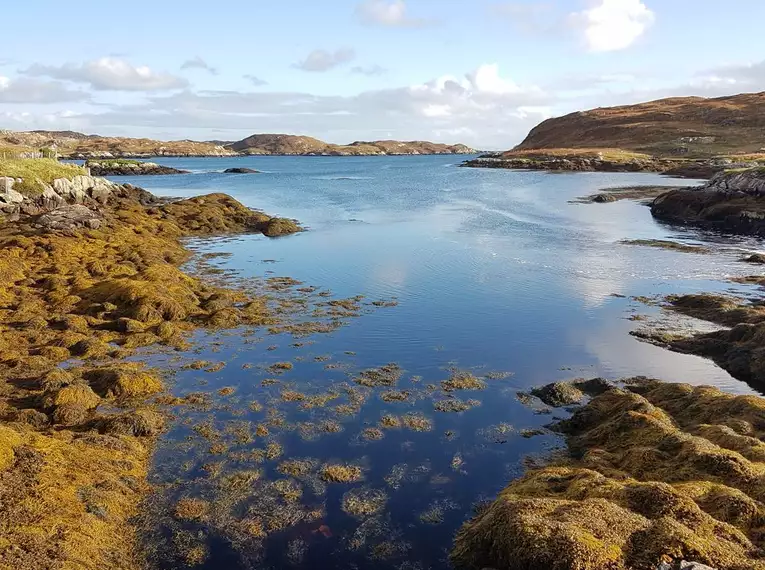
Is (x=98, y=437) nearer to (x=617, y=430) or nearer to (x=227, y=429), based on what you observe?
(x=227, y=429)

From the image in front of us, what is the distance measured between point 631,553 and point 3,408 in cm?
1713

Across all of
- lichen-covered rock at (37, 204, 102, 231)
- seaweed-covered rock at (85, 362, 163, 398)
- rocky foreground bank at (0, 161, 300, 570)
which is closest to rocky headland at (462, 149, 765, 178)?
lichen-covered rock at (37, 204, 102, 231)

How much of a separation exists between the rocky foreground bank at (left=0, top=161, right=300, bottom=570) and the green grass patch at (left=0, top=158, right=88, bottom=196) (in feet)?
3.61

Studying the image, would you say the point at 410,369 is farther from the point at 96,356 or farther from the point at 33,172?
the point at 33,172

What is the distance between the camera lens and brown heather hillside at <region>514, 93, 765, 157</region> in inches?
5619

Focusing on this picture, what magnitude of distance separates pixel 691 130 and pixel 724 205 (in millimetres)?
120855

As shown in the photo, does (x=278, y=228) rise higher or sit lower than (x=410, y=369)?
higher

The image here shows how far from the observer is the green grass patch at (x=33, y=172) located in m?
53.2

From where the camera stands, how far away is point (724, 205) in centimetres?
5925

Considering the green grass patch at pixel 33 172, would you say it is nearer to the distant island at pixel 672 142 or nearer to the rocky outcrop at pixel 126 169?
the rocky outcrop at pixel 126 169

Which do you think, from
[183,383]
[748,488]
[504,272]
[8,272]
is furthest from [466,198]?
[748,488]

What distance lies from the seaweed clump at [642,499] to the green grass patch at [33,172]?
2149 inches

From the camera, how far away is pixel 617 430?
15648 millimetres

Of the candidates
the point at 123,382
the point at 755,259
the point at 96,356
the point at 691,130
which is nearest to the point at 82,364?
the point at 96,356
